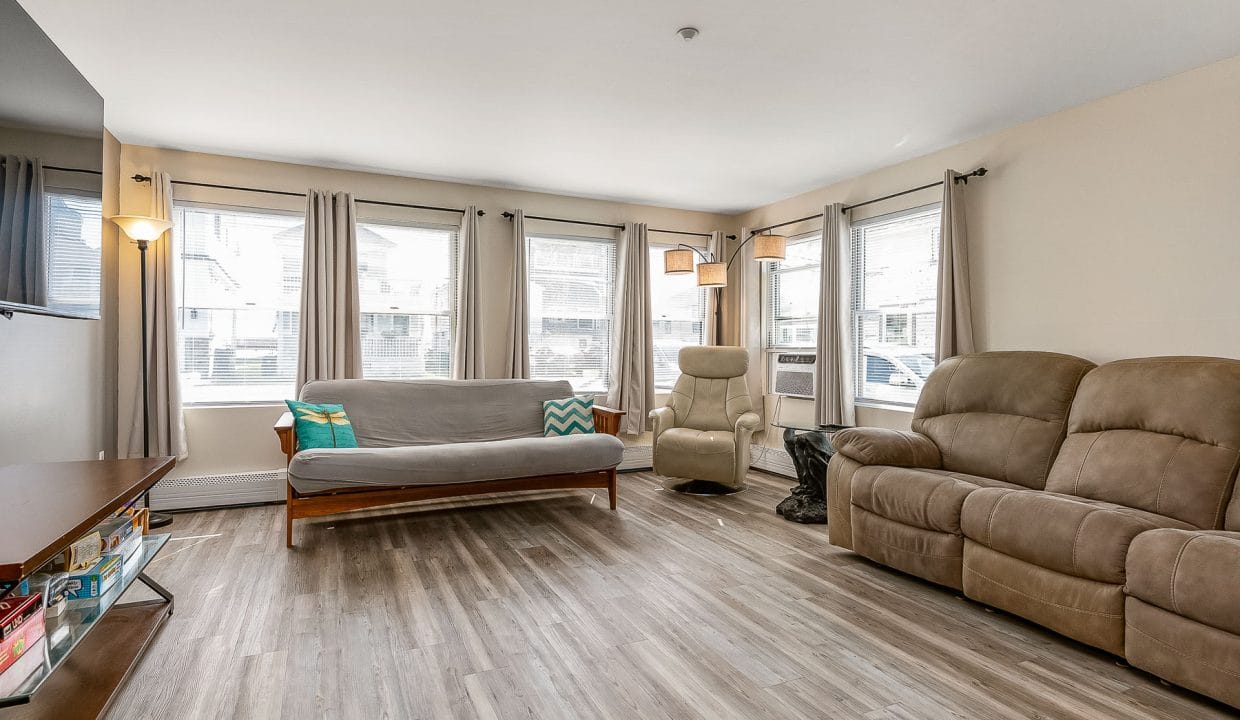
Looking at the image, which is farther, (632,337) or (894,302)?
(632,337)

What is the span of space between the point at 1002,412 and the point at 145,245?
206 inches

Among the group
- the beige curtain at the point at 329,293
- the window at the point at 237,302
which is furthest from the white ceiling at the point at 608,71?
the window at the point at 237,302

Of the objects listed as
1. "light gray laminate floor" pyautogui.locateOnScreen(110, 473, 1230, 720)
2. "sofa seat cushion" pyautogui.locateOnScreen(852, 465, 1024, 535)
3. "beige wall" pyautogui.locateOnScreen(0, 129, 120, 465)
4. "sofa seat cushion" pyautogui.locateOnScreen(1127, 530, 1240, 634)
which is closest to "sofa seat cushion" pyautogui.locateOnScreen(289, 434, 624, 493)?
"light gray laminate floor" pyautogui.locateOnScreen(110, 473, 1230, 720)

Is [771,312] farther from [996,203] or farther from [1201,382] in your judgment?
[1201,382]

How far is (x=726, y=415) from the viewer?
523 centimetres

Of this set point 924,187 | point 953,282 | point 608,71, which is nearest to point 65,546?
point 608,71

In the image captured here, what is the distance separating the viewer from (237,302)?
4703mm

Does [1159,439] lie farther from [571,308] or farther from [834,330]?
[571,308]

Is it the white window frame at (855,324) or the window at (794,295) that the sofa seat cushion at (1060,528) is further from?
the window at (794,295)

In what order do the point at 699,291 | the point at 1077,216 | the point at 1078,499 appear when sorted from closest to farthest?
the point at 1078,499 < the point at 1077,216 < the point at 699,291

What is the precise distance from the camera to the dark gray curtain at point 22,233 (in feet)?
6.63

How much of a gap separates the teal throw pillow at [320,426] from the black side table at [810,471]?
289cm

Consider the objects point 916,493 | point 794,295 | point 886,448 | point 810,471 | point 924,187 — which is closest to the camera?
point 916,493

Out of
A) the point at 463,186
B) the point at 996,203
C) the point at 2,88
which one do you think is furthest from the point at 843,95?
the point at 2,88
